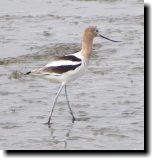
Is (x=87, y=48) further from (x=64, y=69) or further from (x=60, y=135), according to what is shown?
(x=60, y=135)

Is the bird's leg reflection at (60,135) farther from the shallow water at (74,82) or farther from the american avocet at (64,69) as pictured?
the american avocet at (64,69)

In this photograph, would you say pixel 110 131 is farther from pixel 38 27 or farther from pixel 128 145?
pixel 38 27

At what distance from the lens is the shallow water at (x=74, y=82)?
973 cm

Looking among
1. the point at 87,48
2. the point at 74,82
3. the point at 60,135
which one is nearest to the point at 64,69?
the point at 87,48

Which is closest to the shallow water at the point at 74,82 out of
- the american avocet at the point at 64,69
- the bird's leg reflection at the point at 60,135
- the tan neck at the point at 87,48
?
the bird's leg reflection at the point at 60,135

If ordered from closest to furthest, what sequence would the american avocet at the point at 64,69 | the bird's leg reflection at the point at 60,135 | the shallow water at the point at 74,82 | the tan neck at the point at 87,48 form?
the bird's leg reflection at the point at 60,135, the shallow water at the point at 74,82, the american avocet at the point at 64,69, the tan neck at the point at 87,48

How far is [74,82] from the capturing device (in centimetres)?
1221

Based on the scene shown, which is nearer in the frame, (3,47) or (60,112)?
(60,112)

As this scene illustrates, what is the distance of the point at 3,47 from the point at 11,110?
13.1 feet

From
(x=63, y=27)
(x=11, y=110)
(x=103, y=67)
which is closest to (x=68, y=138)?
(x=11, y=110)

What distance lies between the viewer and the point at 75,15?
17.1 meters

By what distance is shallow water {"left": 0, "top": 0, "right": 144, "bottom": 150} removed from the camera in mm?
9727

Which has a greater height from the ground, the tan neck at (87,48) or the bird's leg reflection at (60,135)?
the tan neck at (87,48)

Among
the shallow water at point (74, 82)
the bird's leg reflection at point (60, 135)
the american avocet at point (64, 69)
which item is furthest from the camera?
the american avocet at point (64, 69)
